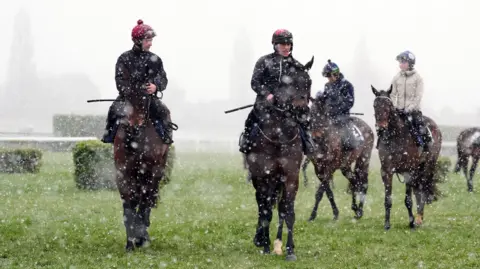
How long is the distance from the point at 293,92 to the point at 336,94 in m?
4.53

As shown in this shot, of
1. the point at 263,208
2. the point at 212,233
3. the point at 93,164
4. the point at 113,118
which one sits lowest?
the point at 212,233

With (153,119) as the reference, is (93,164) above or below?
below

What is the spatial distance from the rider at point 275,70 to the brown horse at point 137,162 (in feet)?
4.38

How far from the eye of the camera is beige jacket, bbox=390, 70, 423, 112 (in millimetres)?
12180

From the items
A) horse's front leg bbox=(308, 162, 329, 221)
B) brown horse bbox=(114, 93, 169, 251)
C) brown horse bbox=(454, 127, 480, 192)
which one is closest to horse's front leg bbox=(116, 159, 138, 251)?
brown horse bbox=(114, 93, 169, 251)

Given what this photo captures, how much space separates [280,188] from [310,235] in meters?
2.06

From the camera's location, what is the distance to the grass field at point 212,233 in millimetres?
8812

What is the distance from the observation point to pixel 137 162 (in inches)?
363

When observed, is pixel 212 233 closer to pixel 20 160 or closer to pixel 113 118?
pixel 113 118

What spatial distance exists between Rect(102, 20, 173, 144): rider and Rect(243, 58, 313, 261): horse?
4.42 ft

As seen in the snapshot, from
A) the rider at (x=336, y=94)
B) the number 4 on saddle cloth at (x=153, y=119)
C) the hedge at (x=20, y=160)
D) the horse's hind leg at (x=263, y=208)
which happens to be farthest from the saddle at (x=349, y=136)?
the hedge at (x=20, y=160)

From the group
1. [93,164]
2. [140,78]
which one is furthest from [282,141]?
[93,164]

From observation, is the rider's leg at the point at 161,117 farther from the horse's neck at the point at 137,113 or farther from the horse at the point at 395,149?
the horse at the point at 395,149

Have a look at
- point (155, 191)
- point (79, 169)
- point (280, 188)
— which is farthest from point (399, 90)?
point (79, 169)
